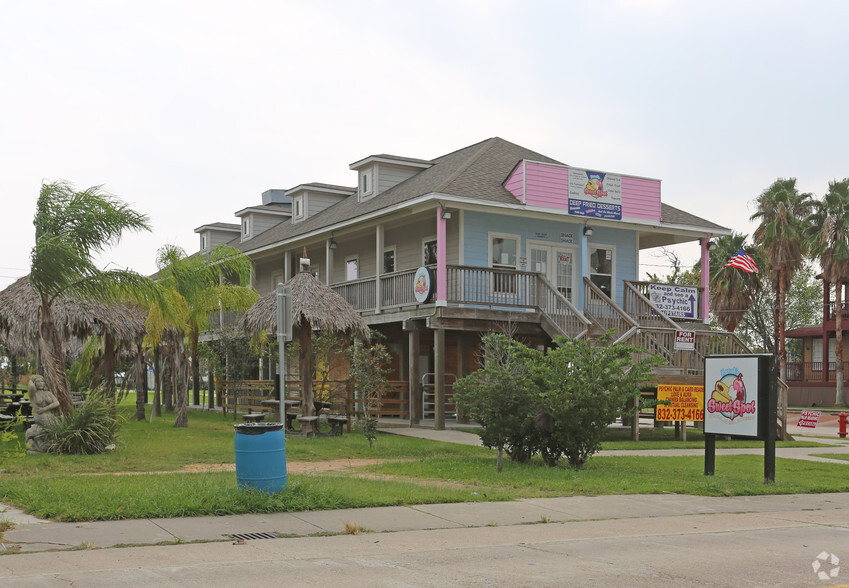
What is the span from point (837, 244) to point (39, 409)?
139 feet

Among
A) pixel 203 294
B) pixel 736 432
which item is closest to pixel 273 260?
pixel 203 294

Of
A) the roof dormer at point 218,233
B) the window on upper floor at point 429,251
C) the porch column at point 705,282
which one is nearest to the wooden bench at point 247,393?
the window on upper floor at point 429,251

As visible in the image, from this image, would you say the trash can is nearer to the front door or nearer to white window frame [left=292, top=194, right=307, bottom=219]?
the front door

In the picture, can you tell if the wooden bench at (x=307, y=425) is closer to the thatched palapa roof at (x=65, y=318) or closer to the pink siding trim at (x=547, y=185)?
the thatched palapa roof at (x=65, y=318)

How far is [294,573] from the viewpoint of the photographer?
710cm

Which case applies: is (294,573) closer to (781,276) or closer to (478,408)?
(478,408)

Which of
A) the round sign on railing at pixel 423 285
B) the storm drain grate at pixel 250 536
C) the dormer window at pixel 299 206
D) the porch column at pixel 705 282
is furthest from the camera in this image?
the dormer window at pixel 299 206

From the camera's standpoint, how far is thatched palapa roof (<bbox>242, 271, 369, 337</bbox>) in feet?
63.2

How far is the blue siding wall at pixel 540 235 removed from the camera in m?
24.1

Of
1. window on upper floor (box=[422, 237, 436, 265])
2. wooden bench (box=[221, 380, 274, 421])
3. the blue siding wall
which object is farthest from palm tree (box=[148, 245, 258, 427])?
the blue siding wall

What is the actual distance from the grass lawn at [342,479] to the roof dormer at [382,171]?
1092 centimetres

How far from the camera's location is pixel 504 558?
7879 millimetres

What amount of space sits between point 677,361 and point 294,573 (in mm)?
16183

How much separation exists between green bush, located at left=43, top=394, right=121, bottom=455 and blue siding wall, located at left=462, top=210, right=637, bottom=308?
→ 1102cm
